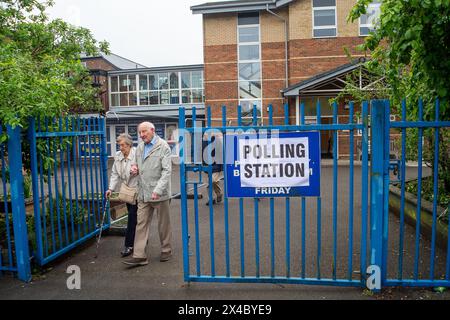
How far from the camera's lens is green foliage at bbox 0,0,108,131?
4.39 metres

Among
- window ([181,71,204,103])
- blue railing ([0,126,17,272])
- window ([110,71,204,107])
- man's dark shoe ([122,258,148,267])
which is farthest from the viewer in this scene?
window ([110,71,204,107])

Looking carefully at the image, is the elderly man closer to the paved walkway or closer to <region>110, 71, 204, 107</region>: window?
the paved walkway

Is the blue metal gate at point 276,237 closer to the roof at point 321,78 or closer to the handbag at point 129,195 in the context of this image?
the handbag at point 129,195

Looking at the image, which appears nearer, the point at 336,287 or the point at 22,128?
the point at 336,287

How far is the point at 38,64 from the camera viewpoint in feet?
19.2

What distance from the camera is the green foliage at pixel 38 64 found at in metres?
4.39

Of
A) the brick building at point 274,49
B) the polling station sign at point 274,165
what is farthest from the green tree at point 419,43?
the brick building at point 274,49

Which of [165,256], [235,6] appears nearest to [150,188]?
[165,256]

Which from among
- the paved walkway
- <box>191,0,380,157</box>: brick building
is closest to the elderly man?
the paved walkway

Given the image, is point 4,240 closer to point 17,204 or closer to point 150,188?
point 17,204

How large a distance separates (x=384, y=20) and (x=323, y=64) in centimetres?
1663

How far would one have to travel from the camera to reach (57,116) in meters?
5.46
